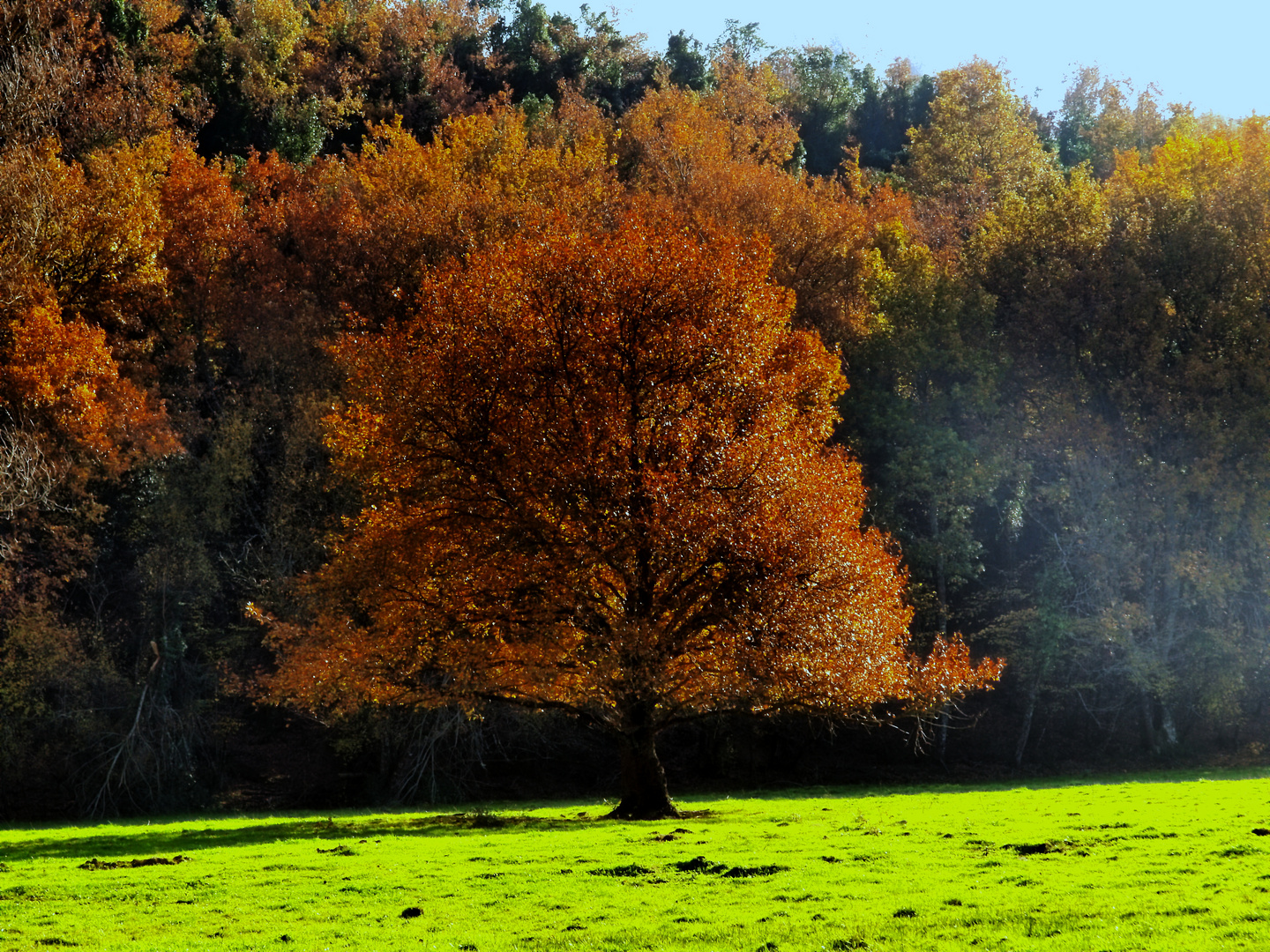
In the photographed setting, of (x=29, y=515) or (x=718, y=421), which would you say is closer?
(x=718, y=421)

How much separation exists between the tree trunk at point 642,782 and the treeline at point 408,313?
13.0 metres

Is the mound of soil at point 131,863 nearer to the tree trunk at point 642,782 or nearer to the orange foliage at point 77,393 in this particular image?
the tree trunk at point 642,782

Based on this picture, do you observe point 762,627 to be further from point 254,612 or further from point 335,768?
point 335,768

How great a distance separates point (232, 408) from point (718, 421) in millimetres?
26453

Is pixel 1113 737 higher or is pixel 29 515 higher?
pixel 29 515

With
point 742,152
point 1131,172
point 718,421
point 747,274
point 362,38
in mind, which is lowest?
point 718,421

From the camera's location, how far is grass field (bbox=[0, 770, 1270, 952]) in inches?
495

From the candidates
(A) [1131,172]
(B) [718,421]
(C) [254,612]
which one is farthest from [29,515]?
(A) [1131,172]

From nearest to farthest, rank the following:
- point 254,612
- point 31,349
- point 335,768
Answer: point 254,612 → point 31,349 → point 335,768

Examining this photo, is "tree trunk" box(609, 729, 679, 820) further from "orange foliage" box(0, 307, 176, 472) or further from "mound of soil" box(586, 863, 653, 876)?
"orange foliage" box(0, 307, 176, 472)

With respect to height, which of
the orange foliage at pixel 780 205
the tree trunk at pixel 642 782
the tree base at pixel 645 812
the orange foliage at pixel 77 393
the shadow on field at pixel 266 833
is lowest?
the shadow on field at pixel 266 833

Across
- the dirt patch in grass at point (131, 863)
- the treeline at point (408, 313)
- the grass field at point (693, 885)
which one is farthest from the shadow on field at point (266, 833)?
the treeline at point (408, 313)

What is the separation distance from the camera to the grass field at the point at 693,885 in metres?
12.6

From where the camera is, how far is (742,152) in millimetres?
68500
